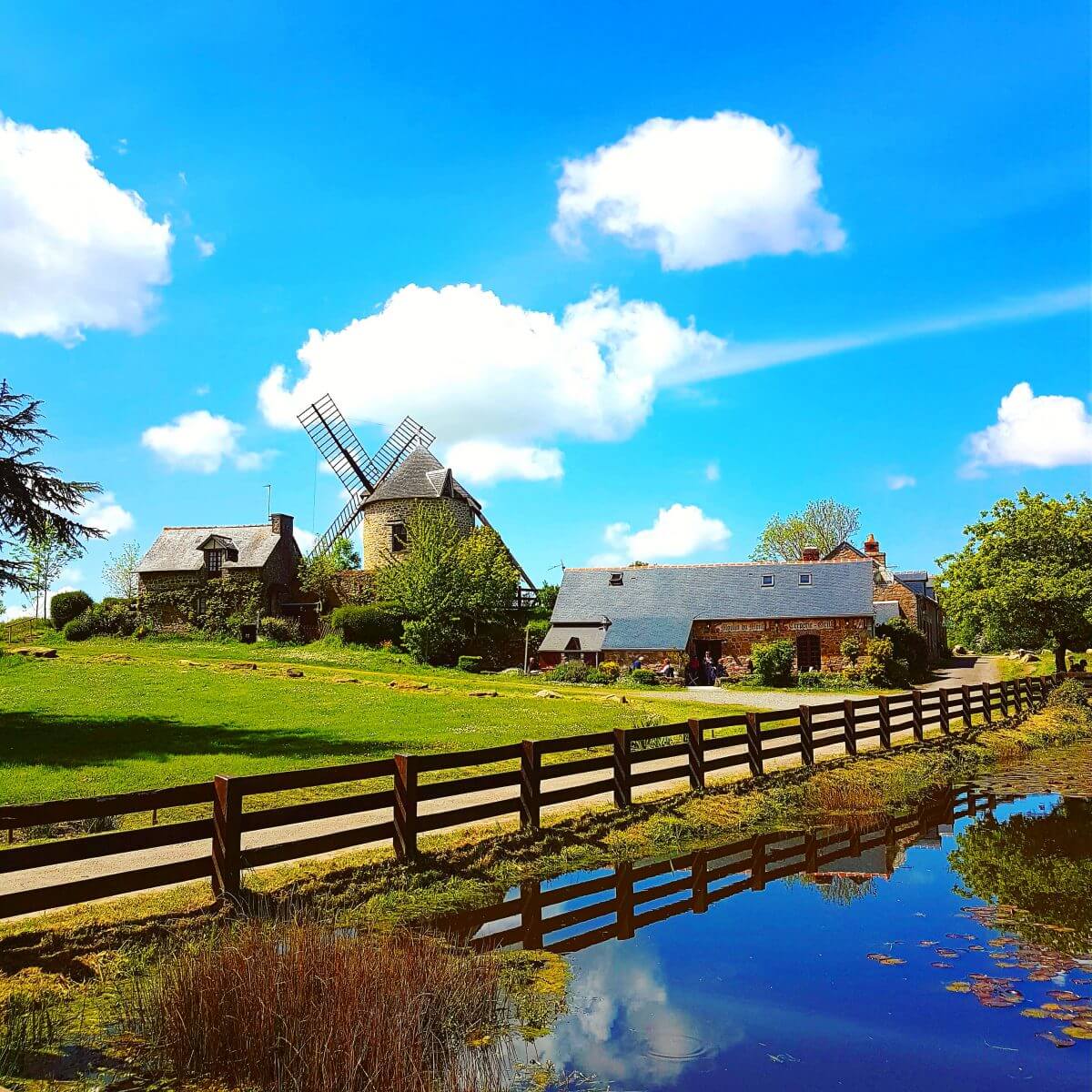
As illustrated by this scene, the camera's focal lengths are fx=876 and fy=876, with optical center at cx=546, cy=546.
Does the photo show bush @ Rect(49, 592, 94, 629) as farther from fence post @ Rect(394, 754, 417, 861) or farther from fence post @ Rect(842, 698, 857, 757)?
fence post @ Rect(394, 754, 417, 861)

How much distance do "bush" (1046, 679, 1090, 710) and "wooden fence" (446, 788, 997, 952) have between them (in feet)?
67.7

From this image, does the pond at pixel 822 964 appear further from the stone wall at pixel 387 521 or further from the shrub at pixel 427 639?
the stone wall at pixel 387 521

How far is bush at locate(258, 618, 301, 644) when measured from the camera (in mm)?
51125

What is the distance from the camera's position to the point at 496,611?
50.7 metres

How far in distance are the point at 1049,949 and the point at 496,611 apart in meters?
43.8

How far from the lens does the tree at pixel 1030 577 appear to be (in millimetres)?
39344

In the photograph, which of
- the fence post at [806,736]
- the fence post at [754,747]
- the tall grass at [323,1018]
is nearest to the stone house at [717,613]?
the fence post at [806,736]

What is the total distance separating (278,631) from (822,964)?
1869 inches

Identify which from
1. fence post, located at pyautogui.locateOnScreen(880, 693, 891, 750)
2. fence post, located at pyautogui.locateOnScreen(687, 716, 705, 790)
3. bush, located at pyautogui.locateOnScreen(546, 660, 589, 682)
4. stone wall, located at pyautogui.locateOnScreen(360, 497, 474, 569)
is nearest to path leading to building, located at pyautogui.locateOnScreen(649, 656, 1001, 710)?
fence post, located at pyautogui.locateOnScreen(880, 693, 891, 750)

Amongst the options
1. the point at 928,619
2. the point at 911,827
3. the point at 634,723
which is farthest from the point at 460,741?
the point at 928,619

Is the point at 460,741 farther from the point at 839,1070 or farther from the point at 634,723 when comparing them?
the point at 839,1070

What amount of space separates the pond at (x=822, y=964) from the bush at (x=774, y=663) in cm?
2942

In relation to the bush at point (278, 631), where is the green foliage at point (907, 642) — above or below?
below

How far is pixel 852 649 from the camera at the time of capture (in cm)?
4238
